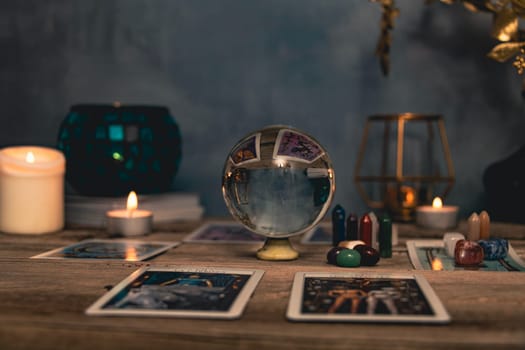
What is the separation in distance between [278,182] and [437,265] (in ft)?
0.92

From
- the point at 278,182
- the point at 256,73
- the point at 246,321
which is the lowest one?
the point at 246,321

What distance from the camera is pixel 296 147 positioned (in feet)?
2.95

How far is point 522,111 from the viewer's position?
4.74 feet

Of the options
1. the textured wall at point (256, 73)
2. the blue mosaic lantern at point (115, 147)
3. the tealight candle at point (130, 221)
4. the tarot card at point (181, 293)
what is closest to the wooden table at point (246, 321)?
the tarot card at point (181, 293)

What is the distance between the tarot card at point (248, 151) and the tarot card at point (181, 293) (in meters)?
0.17

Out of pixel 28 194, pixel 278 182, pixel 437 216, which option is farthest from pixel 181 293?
pixel 437 216

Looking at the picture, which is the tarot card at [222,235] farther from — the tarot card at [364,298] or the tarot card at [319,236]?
the tarot card at [364,298]

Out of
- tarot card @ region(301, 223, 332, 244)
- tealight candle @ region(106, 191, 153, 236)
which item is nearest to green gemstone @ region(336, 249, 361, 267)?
tarot card @ region(301, 223, 332, 244)

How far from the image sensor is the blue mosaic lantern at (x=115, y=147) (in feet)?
4.30

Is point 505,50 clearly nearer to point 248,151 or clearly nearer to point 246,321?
point 248,151

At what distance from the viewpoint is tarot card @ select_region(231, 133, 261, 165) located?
896 millimetres

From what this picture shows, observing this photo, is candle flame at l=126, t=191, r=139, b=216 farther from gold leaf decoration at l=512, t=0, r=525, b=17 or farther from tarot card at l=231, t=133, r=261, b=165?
gold leaf decoration at l=512, t=0, r=525, b=17

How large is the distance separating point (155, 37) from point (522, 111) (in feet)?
3.08

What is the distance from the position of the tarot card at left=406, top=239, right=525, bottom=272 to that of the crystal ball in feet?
0.60
